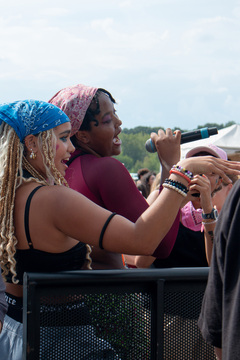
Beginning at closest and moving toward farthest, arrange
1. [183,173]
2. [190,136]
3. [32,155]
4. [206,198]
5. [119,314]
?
[119,314] → [183,173] → [32,155] → [190,136] → [206,198]

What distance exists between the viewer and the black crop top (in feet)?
6.38

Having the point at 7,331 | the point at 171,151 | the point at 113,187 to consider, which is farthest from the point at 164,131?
the point at 7,331

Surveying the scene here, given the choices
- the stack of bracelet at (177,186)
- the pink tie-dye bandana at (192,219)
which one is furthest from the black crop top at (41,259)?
the pink tie-dye bandana at (192,219)

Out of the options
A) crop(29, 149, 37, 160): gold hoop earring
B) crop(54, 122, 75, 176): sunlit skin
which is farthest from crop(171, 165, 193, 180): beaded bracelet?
crop(29, 149, 37, 160): gold hoop earring

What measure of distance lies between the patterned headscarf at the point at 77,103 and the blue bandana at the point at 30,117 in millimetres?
267

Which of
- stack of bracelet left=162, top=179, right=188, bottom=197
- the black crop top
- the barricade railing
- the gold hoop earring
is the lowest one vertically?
the barricade railing

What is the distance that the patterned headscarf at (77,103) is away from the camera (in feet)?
8.05

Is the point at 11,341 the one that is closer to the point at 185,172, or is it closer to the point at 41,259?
the point at 41,259

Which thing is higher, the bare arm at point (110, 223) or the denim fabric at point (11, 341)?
the bare arm at point (110, 223)

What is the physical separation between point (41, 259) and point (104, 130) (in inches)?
32.8

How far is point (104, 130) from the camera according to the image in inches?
98.0

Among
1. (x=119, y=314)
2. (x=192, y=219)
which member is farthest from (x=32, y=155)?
(x=192, y=219)

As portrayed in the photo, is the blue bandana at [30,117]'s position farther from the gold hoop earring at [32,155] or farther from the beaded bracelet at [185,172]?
the beaded bracelet at [185,172]

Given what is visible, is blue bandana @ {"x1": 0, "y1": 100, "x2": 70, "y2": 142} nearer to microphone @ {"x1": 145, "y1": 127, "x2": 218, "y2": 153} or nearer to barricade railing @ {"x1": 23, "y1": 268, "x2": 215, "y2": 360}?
microphone @ {"x1": 145, "y1": 127, "x2": 218, "y2": 153}
